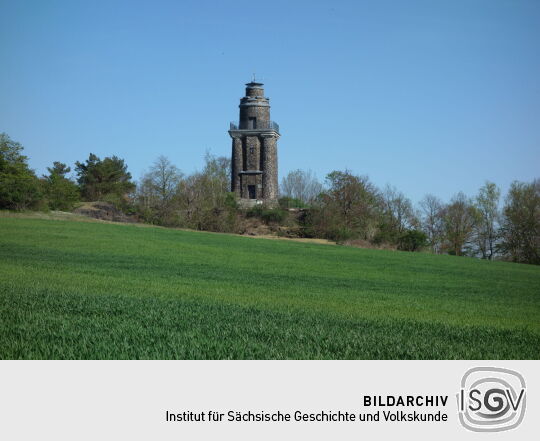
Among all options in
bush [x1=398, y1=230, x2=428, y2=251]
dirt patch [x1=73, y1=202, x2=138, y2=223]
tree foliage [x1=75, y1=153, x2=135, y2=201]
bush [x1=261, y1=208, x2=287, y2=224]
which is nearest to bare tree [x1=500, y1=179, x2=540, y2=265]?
bush [x1=398, y1=230, x2=428, y2=251]

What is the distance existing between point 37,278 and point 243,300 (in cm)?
530

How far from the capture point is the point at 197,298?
1433 centimetres

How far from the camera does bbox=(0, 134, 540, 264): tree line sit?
184 feet

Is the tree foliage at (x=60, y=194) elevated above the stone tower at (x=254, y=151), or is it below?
below

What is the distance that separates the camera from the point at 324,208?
62.8 metres

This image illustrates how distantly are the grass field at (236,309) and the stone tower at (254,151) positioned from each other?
43205mm

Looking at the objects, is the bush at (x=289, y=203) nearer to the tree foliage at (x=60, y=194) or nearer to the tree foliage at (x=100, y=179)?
the tree foliage at (x=100, y=179)

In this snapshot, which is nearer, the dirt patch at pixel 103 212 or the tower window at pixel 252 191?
the dirt patch at pixel 103 212
